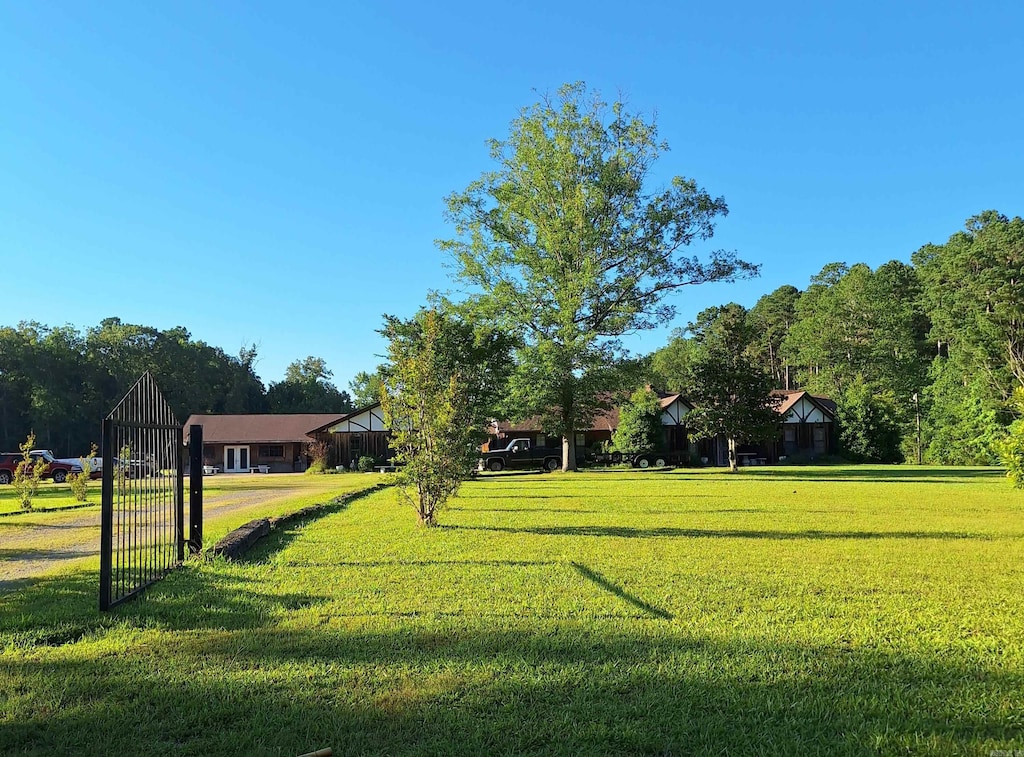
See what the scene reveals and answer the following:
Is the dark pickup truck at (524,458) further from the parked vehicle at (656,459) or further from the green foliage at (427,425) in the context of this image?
the green foliage at (427,425)

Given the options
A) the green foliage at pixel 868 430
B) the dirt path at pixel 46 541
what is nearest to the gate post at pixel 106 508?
the dirt path at pixel 46 541

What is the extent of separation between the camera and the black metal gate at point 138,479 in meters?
5.27

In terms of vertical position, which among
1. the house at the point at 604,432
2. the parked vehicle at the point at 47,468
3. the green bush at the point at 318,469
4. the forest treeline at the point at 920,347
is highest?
the forest treeline at the point at 920,347

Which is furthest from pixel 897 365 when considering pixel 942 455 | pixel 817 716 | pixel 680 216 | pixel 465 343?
pixel 817 716

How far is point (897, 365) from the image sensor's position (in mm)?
53625

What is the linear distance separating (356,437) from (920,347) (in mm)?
44863

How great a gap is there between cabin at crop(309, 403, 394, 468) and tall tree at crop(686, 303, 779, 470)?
21.8 m

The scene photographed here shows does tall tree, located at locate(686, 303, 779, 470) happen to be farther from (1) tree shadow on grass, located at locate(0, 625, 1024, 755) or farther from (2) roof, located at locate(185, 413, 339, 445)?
(2) roof, located at locate(185, 413, 339, 445)

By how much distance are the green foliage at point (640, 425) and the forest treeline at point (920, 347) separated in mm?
1337

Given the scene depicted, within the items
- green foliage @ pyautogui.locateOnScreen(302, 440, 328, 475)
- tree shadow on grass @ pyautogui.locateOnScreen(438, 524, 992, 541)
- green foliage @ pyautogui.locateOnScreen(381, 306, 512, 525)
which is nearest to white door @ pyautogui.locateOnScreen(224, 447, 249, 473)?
green foliage @ pyautogui.locateOnScreen(302, 440, 328, 475)

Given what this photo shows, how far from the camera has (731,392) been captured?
28.6 m

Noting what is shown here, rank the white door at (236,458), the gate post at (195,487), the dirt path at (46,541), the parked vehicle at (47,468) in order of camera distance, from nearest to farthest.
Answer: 1. the dirt path at (46,541)
2. the gate post at (195,487)
3. the parked vehicle at (47,468)
4. the white door at (236,458)

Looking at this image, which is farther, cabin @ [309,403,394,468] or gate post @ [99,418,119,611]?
cabin @ [309,403,394,468]

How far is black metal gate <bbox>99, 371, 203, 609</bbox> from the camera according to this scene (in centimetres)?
527
